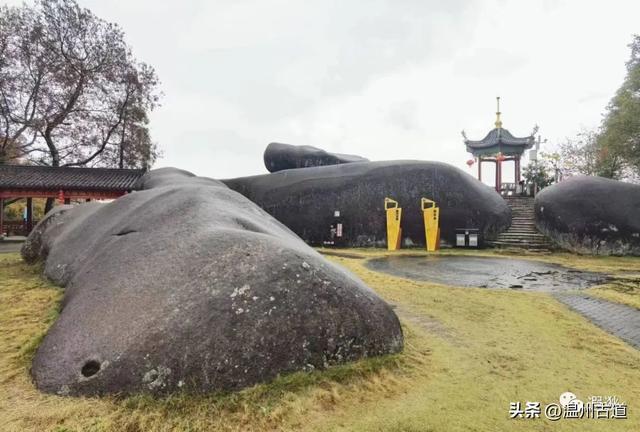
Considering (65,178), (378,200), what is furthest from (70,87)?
(378,200)

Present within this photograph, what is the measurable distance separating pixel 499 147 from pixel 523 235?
11021 millimetres

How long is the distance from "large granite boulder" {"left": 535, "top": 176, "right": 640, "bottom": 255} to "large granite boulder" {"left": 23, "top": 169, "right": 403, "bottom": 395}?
1220 cm

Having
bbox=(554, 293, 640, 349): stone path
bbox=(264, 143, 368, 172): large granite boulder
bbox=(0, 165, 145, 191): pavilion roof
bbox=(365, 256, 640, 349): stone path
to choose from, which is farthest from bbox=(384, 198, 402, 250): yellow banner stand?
bbox=(0, 165, 145, 191): pavilion roof

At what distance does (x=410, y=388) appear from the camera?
262 cm

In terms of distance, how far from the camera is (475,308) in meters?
4.95

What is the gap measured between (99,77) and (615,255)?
85.1ft

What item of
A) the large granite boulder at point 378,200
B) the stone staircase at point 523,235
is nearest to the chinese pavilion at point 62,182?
the large granite boulder at point 378,200

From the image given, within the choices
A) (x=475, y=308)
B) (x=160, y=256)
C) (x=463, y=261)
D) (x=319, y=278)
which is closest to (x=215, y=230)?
(x=160, y=256)

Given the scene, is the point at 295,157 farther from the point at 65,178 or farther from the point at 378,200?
the point at 65,178

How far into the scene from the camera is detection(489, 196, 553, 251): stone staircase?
43.4ft

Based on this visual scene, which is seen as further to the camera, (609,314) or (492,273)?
(492,273)

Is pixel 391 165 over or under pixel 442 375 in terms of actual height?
over

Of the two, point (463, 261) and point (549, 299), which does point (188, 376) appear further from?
point (463, 261)

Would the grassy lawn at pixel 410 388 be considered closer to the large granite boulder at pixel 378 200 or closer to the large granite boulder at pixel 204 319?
the large granite boulder at pixel 204 319
